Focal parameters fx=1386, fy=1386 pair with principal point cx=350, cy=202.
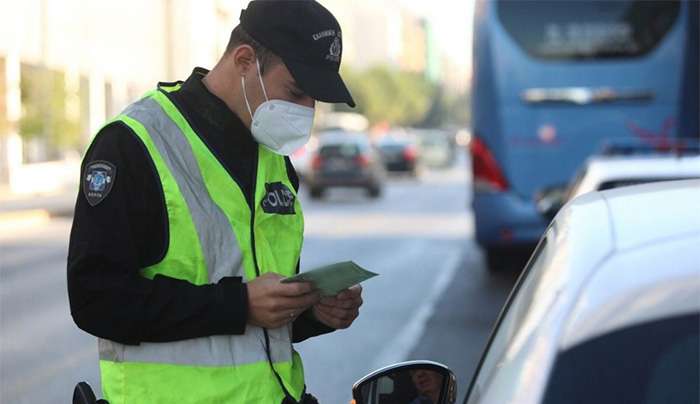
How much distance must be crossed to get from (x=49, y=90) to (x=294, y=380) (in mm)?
32866

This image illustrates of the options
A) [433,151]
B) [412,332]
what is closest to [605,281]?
[412,332]

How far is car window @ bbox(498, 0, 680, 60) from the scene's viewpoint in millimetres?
13453

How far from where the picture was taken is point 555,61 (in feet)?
44.6

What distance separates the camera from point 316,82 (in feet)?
9.71

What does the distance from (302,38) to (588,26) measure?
435 inches

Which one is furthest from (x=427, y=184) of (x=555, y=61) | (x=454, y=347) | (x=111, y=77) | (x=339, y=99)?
(x=339, y=99)

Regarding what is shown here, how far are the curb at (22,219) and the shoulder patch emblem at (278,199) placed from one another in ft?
68.3

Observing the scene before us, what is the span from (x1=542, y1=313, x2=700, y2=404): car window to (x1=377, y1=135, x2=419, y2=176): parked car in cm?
4490

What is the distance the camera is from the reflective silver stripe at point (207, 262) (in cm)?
280

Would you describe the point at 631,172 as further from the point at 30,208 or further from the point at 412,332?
the point at 30,208

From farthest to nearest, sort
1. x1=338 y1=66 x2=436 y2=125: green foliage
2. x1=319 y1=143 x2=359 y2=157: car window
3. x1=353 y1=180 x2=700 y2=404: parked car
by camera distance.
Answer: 1. x1=338 y1=66 x2=436 y2=125: green foliage
2. x1=319 y1=143 x2=359 y2=157: car window
3. x1=353 y1=180 x2=700 y2=404: parked car

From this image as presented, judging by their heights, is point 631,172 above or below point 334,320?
below

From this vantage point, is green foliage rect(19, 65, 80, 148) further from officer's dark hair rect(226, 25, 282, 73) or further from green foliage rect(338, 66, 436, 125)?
green foliage rect(338, 66, 436, 125)

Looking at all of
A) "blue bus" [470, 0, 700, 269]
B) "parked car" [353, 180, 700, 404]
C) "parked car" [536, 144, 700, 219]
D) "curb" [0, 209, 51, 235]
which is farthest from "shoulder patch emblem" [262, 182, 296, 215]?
"curb" [0, 209, 51, 235]
